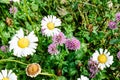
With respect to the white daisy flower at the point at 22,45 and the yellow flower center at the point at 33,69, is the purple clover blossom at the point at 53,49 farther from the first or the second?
the yellow flower center at the point at 33,69

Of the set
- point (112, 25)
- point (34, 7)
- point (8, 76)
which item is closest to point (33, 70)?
point (8, 76)

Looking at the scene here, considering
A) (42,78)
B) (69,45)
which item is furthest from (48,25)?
(42,78)

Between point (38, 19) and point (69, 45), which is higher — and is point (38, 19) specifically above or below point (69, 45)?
above

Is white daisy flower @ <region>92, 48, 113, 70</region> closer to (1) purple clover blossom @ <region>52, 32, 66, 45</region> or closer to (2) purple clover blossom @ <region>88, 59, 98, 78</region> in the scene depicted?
(2) purple clover blossom @ <region>88, 59, 98, 78</region>

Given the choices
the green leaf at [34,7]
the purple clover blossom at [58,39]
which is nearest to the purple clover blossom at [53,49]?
the purple clover blossom at [58,39]

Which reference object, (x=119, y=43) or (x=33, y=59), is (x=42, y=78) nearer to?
(x=33, y=59)

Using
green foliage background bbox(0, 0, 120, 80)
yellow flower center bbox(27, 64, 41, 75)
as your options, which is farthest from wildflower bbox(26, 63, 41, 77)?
green foliage background bbox(0, 0, 120, 80)

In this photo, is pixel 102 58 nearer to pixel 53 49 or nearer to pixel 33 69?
pixel 53 49
